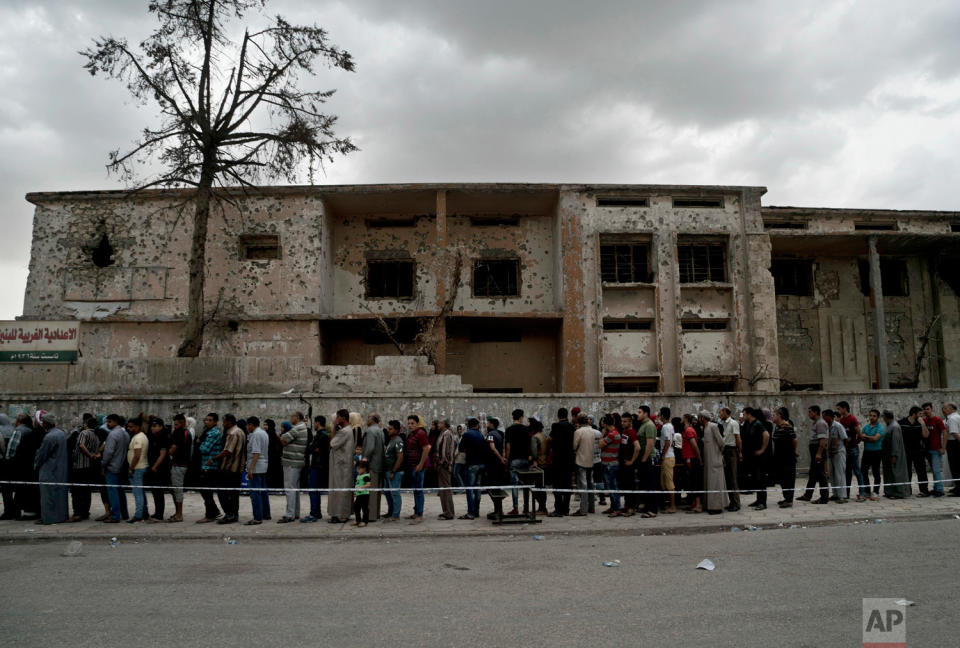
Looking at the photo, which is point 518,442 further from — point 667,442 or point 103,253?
point 103,253

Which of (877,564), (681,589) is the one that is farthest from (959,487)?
(681,589)

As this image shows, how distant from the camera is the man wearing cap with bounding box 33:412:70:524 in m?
10.9

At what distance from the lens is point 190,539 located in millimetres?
9844

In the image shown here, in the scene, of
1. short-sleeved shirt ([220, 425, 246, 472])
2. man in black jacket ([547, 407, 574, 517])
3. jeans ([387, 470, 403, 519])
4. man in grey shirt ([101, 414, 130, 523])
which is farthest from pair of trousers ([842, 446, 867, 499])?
man in grey shirt ([101, 414, 130, 523])

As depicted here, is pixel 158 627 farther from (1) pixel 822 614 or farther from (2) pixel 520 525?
(2) pixel 520 525

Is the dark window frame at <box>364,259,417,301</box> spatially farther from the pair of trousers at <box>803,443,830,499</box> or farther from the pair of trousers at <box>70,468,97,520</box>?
the pair of trousers at <box>803,443,830,499</box>

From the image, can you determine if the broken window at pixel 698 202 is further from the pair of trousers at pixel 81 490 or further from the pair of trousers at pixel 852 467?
the pair of trousers at pixel 81 490

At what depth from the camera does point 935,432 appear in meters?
12.6

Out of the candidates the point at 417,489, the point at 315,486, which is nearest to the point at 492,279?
the point at 315,486

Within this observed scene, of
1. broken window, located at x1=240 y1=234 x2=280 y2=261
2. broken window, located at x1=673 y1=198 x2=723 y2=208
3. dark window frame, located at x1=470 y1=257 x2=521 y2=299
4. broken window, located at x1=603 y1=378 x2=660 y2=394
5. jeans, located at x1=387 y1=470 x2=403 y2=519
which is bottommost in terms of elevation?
jeans, located at x1=387 y1=470 x2=403 y2=519

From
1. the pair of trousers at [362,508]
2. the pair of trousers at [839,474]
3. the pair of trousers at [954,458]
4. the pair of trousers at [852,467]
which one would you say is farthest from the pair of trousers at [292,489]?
the pair of trousers at [954,458]

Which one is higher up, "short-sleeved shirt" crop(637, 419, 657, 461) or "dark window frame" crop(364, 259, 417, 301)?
"dark window frame" crop(364, 259, 417, 301)

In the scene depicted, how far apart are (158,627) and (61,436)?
7263mm

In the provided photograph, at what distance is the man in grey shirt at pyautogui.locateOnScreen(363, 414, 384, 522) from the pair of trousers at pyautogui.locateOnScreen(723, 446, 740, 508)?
19.6 feet
